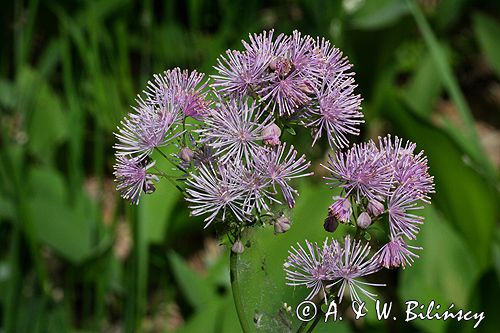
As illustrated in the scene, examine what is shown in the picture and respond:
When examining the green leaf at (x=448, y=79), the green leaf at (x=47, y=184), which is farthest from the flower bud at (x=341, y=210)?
the green leaf at (x=47, y=184)

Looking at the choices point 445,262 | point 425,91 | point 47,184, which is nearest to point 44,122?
point 47,184

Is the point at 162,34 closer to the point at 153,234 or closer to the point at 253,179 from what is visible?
the point at 153,234

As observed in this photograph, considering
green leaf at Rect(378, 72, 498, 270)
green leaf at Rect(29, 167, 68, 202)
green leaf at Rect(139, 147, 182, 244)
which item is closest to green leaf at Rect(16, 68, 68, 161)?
green leaf at Rect(29, 167, 68, 202)

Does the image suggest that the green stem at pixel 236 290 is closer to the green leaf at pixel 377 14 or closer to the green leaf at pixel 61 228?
the green leaf at pixel 61 228

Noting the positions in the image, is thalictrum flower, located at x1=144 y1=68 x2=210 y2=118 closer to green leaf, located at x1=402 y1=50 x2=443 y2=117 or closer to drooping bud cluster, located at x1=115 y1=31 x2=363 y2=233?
drooping bud cluster, located at x1=115 y1=31 x2=363 y2=233

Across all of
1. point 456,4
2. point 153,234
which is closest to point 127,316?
point 153,234

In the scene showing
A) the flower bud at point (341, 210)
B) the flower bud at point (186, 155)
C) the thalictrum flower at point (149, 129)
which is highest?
the thalictrum flower at point (149, 129)
